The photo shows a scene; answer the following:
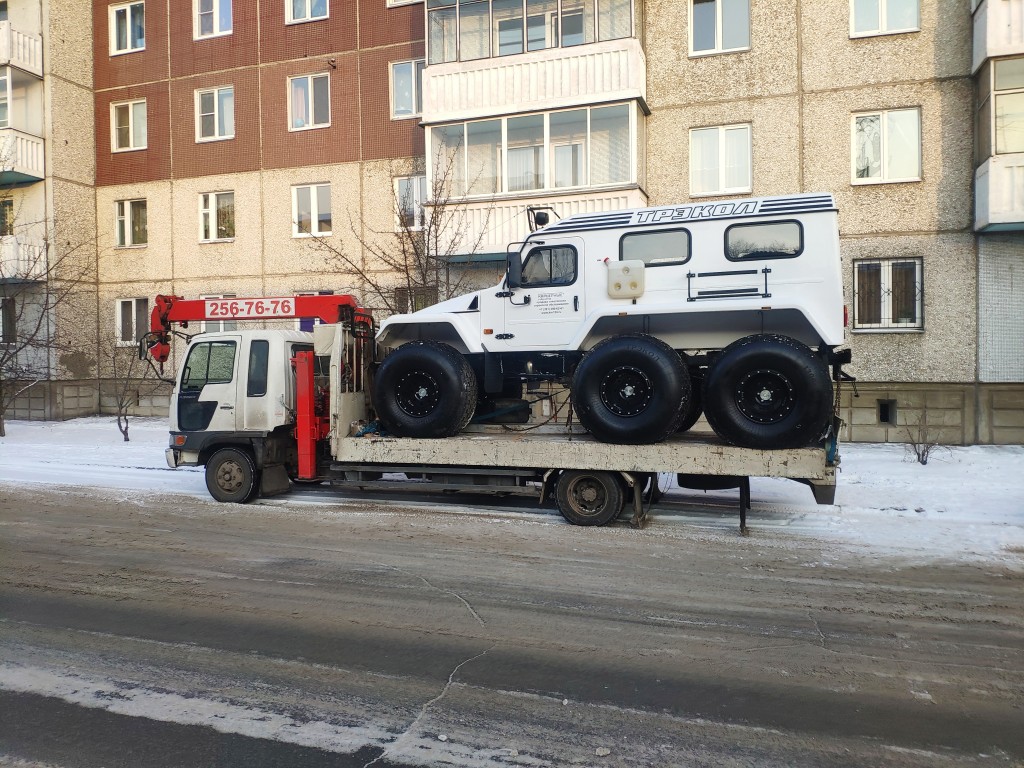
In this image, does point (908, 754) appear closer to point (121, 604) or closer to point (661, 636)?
point (661, 636)

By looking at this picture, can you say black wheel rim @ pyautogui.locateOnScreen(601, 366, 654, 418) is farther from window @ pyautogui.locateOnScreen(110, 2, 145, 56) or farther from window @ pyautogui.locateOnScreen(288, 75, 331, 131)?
window @ pyautogui.locateOnScreen(110, 2, 145, 56)

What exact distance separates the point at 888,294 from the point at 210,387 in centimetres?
1323

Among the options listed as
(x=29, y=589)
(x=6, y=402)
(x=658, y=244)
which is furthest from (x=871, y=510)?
(x=6, y=402)

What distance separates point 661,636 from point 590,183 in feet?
42.6

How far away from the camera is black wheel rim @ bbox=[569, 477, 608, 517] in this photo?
882 cm

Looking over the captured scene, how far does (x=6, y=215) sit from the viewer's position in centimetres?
2264

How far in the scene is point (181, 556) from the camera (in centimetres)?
752

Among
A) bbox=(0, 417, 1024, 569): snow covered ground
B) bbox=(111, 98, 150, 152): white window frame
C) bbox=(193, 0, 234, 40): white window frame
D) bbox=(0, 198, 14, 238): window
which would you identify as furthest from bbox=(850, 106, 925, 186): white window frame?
bbox=(0, 198, 14, 238): window

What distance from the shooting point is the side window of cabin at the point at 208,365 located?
10.4m

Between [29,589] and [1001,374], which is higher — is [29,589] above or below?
below

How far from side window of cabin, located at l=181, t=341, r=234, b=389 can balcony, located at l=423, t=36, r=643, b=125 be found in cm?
937

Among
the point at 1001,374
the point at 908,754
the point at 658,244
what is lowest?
the point at 908,754

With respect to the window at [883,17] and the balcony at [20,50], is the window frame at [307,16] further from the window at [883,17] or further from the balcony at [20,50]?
the window at [883,17]

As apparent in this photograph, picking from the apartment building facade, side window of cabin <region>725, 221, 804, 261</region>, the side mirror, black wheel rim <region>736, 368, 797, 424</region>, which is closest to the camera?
black wheel rim <region>736, 368, 797, 424</region>
